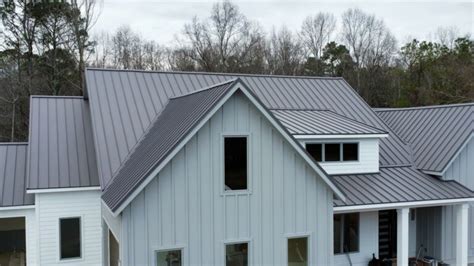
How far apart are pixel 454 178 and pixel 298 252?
709 centimetres

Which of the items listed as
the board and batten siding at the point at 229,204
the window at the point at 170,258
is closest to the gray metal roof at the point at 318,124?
the board and batten siding at the point at 229,204

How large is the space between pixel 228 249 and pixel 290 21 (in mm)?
45980

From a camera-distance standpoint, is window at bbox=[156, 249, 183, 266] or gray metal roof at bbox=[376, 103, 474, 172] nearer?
Result: window at bbox=[156, 249, 183, 266]

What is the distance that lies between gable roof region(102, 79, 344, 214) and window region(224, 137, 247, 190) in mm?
883

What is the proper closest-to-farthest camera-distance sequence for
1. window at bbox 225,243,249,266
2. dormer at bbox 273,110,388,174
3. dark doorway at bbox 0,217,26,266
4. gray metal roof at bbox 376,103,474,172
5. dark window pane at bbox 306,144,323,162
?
window at bbox 225,243,249,266 → dormer at bbox 273,110,388,174 → dark window pane at bbox 306,144,323,162 → gray metal roof at bbox 376,103,474,172 → dark doorway at bbox 0,217,26,266

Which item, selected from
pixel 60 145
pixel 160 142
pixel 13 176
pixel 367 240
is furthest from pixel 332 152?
pixel 13 176

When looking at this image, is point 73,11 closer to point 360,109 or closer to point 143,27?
point 143,27

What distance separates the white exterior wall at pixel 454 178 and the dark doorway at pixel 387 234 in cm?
158

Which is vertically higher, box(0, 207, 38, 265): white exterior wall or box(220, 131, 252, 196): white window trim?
box(220, 131, 252, 196): white window trim

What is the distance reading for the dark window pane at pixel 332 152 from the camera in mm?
13991

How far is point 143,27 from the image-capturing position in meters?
43.4

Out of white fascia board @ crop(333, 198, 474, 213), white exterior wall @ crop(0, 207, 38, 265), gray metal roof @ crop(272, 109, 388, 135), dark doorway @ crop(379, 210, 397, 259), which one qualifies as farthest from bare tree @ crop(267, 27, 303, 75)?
white exterior wall @ crop(0, 207, 38, 265)

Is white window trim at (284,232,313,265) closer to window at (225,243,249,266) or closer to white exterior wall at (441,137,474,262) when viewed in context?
window at (225,243,249,266)

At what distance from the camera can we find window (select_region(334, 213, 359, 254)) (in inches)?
557
